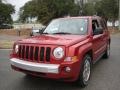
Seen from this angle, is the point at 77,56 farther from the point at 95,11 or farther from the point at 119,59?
the point at 95,11

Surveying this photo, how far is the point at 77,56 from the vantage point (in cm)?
585

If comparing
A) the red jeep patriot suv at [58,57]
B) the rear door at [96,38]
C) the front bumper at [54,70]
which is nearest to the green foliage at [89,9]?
the rear door at [96,38]

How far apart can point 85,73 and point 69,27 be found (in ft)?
5.20

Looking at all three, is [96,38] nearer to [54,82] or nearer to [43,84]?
[54,82]

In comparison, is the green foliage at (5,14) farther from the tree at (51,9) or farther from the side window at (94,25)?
the side window at (94,25)

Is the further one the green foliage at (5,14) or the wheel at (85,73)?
the green foliage at (5,14)

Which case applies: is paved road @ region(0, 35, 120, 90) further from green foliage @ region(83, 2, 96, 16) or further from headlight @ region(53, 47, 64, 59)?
green foliage @ region(83, 2, 96, 16)

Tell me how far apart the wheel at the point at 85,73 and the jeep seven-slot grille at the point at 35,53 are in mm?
998

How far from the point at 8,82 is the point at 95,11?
5986cm

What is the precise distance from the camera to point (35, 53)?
591 centimetres

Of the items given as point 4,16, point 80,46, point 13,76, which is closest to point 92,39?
point 80,46

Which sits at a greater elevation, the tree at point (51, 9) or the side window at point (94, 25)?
the tree at point (51, 9)

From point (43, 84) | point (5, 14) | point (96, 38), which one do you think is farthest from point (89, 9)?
point (43, 84)

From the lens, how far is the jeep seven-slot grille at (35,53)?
5.78 m
